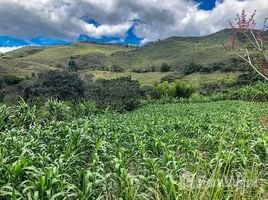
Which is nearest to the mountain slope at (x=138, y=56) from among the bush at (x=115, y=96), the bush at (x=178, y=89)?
the bush at (x=178, y=89)

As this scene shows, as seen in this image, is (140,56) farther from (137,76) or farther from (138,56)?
(137,76)

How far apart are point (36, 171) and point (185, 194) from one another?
7.40 ft

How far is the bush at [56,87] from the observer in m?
38.6

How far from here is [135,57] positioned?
12050 centimetres

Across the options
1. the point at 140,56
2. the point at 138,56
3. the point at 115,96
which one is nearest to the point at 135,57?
the point at 138,56

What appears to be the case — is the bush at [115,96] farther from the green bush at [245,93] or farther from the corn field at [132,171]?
the corn field at [132,171]

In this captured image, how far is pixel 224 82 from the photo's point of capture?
5734 cm

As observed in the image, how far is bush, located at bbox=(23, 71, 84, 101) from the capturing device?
1518 inches

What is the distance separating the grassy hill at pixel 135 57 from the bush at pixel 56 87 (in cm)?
3533

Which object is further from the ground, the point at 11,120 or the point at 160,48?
the point at 160,48

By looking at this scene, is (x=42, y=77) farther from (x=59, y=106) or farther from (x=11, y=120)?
(x=11, y=120)

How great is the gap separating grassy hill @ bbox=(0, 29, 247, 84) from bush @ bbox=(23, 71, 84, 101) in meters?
35.3

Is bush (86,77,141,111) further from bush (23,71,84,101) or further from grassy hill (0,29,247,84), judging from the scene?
grassy hill (0,29,247,84)

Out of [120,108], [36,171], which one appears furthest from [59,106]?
[36,171]
